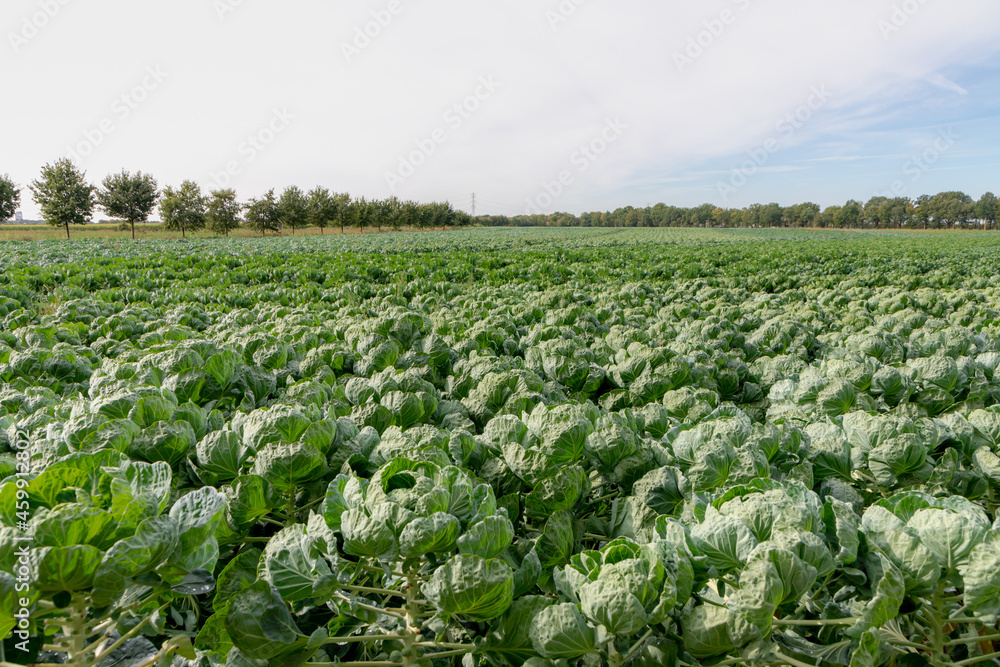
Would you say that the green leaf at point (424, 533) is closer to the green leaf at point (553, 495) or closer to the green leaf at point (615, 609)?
the green leaf at point (615, 609)

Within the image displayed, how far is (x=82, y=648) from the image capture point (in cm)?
94

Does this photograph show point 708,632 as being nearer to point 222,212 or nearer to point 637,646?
point 637,646

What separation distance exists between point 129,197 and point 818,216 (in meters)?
141

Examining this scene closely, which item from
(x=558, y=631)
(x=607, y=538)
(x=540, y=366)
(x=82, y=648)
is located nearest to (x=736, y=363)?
(x=540, y=366)

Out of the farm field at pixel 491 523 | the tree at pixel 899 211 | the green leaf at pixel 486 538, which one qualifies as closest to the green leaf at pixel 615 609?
the farm field at pixel 491 523

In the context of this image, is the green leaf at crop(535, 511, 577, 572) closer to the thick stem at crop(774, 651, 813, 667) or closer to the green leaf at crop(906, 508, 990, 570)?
the thick stem at crop(774, 651, 813, 667)

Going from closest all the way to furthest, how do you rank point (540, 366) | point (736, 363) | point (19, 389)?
point (19, 389), point (540, 366), point (736, 363)

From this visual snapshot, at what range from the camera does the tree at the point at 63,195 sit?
49.2m

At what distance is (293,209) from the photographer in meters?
71.9

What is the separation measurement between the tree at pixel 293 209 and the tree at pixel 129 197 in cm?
1681

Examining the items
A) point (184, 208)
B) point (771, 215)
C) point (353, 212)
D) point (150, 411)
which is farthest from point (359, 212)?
point (771, 215)

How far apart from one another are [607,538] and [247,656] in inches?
38.3

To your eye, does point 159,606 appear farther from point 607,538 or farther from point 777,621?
point 777,621

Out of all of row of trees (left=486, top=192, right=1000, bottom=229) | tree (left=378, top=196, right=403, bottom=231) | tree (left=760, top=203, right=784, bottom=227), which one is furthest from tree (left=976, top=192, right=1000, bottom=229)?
tree (left=378, top=196, right=403, bottom=231)
